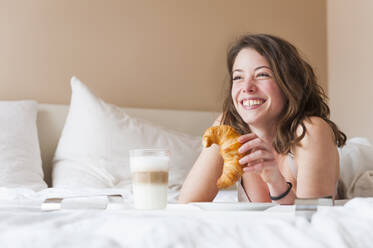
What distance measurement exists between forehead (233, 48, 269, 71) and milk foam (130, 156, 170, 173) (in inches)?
27.2

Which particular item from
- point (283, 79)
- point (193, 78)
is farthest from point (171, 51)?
point (283, 79)

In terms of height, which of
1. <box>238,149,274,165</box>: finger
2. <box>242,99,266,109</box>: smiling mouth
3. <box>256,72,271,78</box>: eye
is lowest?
<box>238,149,274,165</box>: finger

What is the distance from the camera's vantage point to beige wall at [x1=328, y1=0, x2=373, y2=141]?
9.58ft

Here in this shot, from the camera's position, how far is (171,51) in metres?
2.85

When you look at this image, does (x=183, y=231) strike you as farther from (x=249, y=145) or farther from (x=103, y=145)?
(x=103, y=145)

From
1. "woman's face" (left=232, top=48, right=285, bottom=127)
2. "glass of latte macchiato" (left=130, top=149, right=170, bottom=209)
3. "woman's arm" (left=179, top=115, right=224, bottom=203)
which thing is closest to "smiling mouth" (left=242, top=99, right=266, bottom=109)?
"woman's face" (left=232, top=48, right=285, bottom=127)

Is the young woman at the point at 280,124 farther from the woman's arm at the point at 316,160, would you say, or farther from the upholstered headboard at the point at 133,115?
the upholstered headboard at the point at 133,115

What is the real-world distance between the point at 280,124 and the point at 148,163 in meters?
0.73

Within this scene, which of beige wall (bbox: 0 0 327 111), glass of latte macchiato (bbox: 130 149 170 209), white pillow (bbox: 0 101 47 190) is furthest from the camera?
beige wall (bbox: 0 0 327 111)

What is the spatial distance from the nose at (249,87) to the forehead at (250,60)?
66mm

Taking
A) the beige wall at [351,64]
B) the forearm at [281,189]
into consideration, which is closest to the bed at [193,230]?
the forearm at [281,189]

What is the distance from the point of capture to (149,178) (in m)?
0.95

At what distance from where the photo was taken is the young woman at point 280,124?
55.4 inches

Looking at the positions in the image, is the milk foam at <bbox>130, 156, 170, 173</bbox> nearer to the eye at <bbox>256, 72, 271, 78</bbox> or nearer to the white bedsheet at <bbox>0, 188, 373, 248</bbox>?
the white bedsheet at <bbox>0, 188, 373, 248</bbox>
